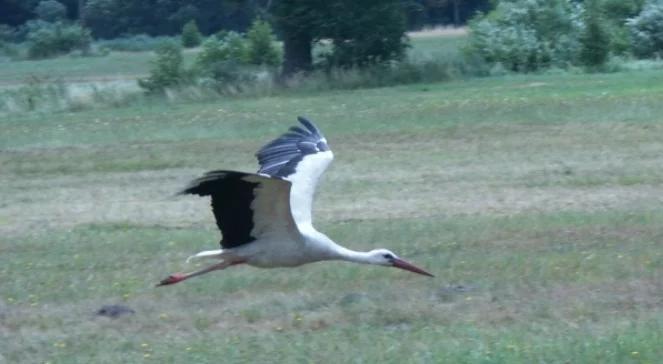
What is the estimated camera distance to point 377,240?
12672 mm

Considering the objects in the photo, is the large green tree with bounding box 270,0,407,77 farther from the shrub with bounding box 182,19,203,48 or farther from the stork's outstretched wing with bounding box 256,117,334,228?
the shrub with bounding box 182,19,203,48

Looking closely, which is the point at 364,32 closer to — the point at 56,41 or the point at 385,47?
the point at 385,47

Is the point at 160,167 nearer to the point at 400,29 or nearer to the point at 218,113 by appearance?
the point at 218,113

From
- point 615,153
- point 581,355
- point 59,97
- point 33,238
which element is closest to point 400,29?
point 59,97

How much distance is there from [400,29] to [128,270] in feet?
76.3

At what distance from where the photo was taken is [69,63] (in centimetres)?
5419

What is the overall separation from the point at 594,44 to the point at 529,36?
1.75 m

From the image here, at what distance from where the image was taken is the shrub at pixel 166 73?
32.6 m

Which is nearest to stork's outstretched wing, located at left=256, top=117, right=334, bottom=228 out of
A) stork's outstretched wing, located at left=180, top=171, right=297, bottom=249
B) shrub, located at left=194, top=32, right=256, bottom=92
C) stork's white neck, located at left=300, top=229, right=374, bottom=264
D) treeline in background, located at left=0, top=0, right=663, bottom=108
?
stork's white neck, located at left=300, top=229, right=374, bottom=264

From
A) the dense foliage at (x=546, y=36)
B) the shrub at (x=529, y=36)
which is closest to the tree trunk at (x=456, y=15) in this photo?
the dense foliage at (x=546, y=36)

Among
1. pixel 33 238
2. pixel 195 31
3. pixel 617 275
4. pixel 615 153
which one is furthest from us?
pixel 195 31

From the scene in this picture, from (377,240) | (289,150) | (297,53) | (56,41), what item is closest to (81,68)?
(56,41)

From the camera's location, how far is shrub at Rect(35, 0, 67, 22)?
68.7 m

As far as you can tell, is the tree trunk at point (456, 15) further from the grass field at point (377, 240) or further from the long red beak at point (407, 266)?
the long red beak at point (407, 266)
